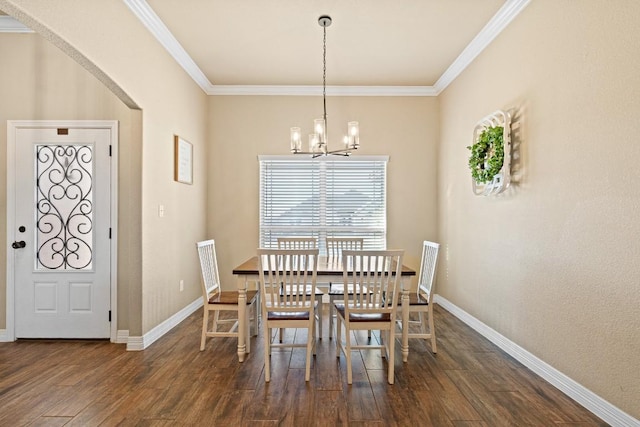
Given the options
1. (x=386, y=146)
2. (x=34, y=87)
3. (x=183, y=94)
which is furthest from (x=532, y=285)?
(x=34, y=87)

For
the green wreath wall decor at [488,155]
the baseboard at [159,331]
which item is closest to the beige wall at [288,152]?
the baseboard at [159,331]

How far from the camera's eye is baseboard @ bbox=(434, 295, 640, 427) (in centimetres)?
211

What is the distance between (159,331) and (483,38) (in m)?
4.40

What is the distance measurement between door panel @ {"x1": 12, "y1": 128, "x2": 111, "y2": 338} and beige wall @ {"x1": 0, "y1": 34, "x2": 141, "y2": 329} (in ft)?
0.45

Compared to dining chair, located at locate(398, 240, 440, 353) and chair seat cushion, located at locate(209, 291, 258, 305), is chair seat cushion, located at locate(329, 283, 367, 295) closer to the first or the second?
dining chair, located at locate(398, 240, 440, 353)

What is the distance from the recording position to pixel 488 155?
3.44 meters

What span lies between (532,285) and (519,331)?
0.45 meters

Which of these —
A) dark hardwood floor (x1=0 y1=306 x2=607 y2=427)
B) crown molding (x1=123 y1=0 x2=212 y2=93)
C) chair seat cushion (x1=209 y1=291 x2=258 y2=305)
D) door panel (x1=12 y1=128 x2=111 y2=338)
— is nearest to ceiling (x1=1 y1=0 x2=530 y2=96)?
crown molding (x1=123 y1=0 x2=212 y2=93)

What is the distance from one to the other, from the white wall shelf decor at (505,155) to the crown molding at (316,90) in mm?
1751

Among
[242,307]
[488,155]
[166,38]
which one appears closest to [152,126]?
[166,38]

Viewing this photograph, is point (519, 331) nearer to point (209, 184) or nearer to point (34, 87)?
point (209, 184)

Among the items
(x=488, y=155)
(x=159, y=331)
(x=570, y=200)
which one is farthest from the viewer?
(x=159, y=331)

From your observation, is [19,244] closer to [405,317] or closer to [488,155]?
[405,317]

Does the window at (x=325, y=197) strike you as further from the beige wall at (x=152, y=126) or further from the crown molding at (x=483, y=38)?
the crown molding at (x=483, y=38)
